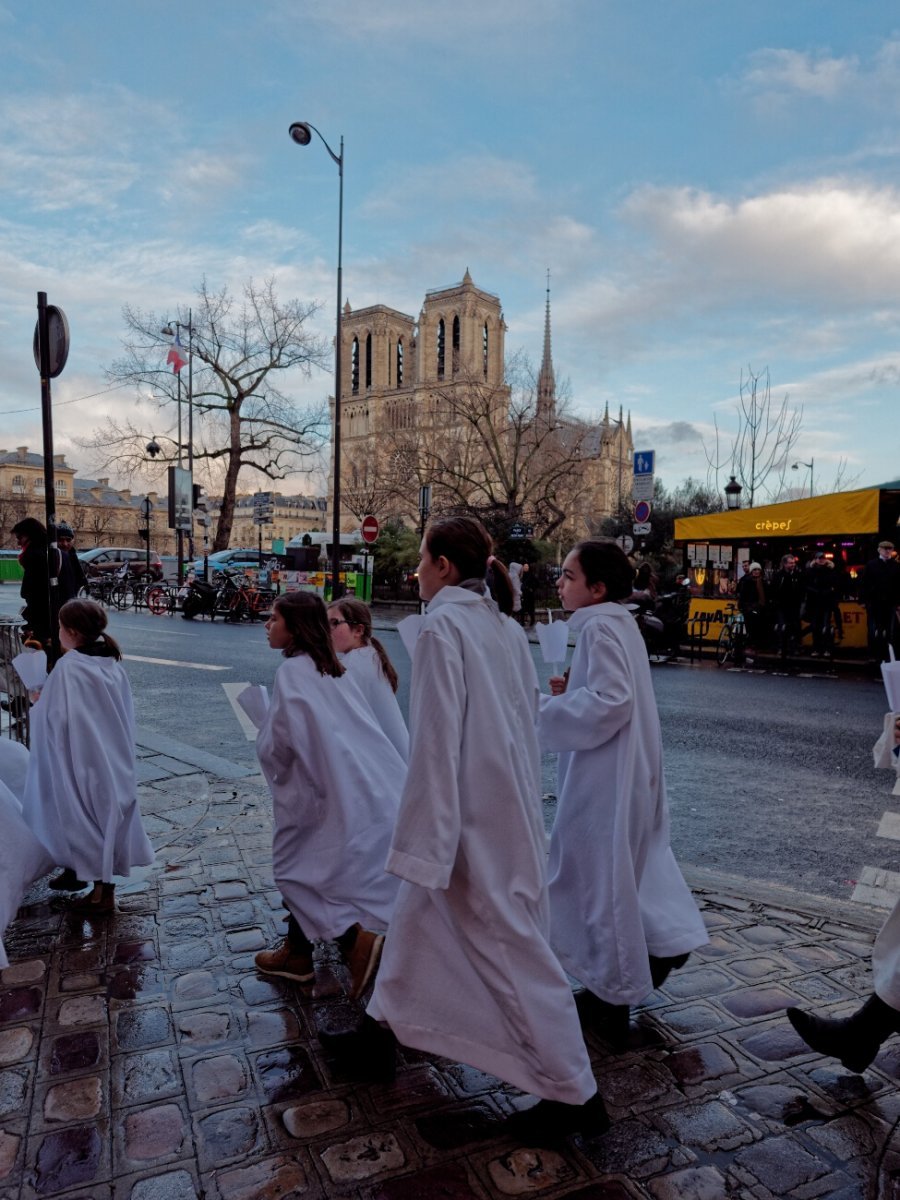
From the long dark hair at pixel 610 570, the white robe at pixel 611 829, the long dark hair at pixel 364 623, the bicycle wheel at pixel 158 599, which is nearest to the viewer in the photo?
the white robe at pixel 611 829

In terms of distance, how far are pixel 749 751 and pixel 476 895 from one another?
6226mm

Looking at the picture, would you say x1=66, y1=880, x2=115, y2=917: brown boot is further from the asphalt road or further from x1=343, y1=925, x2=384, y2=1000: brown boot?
the asphalt road

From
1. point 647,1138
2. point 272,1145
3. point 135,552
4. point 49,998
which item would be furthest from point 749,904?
point 135,552

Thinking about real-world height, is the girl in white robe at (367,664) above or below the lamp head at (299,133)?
below

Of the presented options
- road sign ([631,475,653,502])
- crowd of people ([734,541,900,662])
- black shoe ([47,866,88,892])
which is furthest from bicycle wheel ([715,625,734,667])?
black shoe ([47,866,88,892])

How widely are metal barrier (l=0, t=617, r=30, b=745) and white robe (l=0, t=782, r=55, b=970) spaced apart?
1.86 meters

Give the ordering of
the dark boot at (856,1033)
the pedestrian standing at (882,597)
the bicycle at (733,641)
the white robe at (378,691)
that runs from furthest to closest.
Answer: the bicycle at (733,641), the pedestrian standing at (882,597), the white robe at (378,691), the dark boot at (856,1033)

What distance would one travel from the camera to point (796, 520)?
17500mm

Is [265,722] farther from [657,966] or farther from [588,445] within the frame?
[588,445]

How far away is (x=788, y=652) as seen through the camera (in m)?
17.5

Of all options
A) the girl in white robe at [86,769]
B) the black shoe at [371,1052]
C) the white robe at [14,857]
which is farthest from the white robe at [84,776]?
the black shoe at [371,1052]

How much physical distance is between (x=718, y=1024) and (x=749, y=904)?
1.21m

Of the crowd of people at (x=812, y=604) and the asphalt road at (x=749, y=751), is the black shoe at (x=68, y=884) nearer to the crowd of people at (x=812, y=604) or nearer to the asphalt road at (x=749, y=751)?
the asphalt road at (x=749, y=751)

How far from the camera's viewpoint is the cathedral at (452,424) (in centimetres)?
3472
